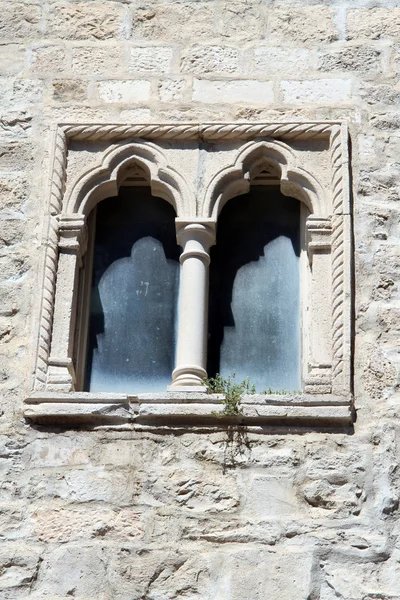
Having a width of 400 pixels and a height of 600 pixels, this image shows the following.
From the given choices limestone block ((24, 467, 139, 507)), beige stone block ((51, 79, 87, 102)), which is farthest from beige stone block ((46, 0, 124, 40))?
limestone block ((24, 467, 139, 507))

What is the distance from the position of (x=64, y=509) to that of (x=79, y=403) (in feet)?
1.44

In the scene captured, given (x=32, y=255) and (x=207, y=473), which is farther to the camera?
(x=32, y=255)

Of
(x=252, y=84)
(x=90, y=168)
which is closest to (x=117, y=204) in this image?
(x=90, y=168)

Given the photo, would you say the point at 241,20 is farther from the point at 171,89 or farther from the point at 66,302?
the point at 66,302

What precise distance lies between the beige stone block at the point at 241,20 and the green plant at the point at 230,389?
66.0 inches

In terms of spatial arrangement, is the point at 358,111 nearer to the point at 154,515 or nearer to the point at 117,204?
the point at 117,204

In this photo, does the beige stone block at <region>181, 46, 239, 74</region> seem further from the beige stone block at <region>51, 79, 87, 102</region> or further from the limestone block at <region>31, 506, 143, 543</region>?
the limestone block at <region>31, 506, 143, 543</region>

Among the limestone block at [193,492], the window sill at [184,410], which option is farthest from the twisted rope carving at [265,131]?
the limestone block at [193,492]

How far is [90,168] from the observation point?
6.37 metres

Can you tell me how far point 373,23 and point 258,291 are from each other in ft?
4.66

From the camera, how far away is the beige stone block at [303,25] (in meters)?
6.69

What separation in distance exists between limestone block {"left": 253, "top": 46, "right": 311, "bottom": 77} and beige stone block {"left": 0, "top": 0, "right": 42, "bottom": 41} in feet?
3.44

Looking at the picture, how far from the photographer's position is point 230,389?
583 centimetres

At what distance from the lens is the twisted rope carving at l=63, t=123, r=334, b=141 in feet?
20.9
